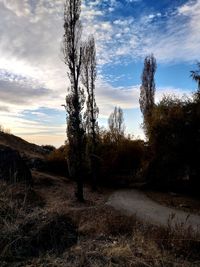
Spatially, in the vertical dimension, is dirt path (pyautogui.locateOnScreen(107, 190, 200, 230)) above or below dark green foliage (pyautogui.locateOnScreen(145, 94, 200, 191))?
below

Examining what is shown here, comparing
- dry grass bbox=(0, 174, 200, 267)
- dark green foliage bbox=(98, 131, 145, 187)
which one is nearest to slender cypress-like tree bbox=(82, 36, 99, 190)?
dark green foliage bbox=(98, 131, 145, 187)

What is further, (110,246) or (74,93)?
(74,93)

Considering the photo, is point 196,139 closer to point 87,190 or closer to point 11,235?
point 87,190

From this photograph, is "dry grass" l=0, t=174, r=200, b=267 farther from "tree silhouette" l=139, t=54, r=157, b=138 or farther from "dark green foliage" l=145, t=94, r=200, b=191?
"tree silhouette" l=139, t=54, r=157, b=138

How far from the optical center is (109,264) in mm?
5020

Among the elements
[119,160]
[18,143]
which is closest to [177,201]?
[119,160]

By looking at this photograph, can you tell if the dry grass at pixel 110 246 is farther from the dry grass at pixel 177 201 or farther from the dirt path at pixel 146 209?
the dry grass at pixel 177 201

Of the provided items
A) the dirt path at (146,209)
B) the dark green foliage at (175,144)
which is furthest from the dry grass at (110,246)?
the dark green foliage at (175,144)

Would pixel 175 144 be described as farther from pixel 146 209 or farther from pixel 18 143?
pixel 18 143

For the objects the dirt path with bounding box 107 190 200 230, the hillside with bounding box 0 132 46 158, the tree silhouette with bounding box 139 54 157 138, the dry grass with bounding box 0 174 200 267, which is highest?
the tree silhouette with bounding box 139 54 157 138

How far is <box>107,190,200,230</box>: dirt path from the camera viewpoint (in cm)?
1391

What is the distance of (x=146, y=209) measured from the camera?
677 inches

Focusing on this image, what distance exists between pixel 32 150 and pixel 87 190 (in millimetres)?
13030

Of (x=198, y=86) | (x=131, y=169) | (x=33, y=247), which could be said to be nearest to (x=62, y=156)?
(x=131, y=169)
